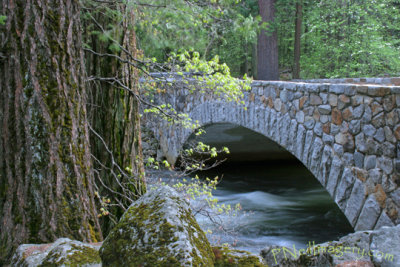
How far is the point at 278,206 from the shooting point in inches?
374

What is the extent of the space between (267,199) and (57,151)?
8.01 m

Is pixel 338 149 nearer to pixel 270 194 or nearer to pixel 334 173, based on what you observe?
pixel 334 173

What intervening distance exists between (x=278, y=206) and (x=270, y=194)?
1.19 m

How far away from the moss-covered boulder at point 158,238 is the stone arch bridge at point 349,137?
2.92 meters

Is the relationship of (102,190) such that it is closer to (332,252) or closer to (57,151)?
(57,151)

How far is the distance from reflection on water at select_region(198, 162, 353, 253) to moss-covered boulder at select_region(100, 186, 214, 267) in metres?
3.54

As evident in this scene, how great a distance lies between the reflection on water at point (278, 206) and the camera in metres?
7.45

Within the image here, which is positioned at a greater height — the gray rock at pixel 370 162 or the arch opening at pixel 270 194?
the gray rock at pixel 370 162

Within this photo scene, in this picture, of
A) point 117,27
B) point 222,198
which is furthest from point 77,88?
point 222,198

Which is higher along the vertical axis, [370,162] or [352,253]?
[352,253]

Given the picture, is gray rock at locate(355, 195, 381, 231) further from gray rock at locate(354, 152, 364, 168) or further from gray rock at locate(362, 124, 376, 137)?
gray rock at locate(362, 124, 376, 137)

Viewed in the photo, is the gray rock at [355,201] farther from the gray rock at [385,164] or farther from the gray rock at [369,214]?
the gray rock at [385,164]

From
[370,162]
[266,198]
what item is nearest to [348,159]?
[370,162]

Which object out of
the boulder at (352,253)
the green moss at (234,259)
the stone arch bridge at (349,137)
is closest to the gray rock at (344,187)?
the stone arch bridge at (349,137)
